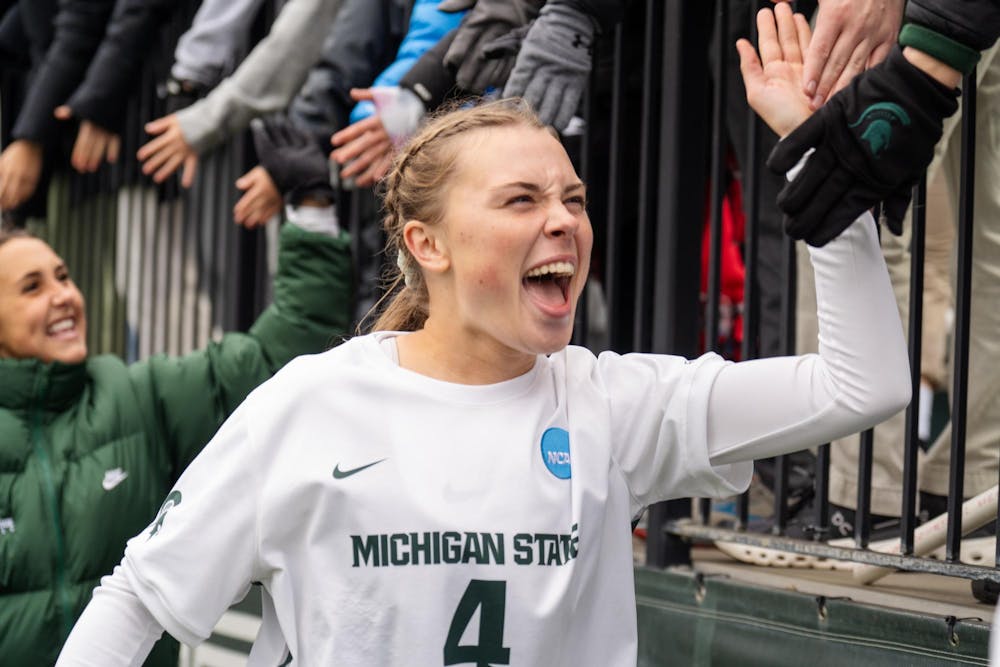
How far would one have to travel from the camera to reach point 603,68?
15.4 feet

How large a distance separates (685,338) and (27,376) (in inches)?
73.9

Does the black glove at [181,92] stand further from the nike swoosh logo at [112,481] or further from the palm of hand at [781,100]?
the palm of hand at [781,100]

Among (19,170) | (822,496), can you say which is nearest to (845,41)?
(822,496)

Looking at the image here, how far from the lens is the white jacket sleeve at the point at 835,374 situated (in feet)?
7.65

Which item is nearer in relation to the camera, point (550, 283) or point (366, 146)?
point (550, 283)

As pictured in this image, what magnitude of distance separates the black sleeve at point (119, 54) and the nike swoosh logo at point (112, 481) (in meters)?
2.27

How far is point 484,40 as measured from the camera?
3.82 meters

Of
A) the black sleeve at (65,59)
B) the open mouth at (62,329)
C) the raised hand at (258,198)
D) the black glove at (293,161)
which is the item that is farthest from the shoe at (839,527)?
the black sleeve at (65,59)

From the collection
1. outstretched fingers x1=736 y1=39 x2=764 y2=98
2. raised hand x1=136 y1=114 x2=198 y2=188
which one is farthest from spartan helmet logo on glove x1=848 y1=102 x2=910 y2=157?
raised hand x1=136 y1=114 x2=198 y2=188

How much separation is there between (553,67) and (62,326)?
69.5 inches

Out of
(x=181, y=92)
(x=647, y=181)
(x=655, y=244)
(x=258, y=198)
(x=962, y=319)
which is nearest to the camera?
(x=962, y=319)

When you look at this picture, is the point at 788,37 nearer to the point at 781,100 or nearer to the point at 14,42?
the point at 781,100

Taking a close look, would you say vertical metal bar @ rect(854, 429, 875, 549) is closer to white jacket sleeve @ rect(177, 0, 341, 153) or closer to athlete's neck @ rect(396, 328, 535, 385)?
athlete's neck @ rect(396, 328, 535, 385)

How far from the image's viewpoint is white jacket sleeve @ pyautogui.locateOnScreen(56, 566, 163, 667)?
2.47 m
